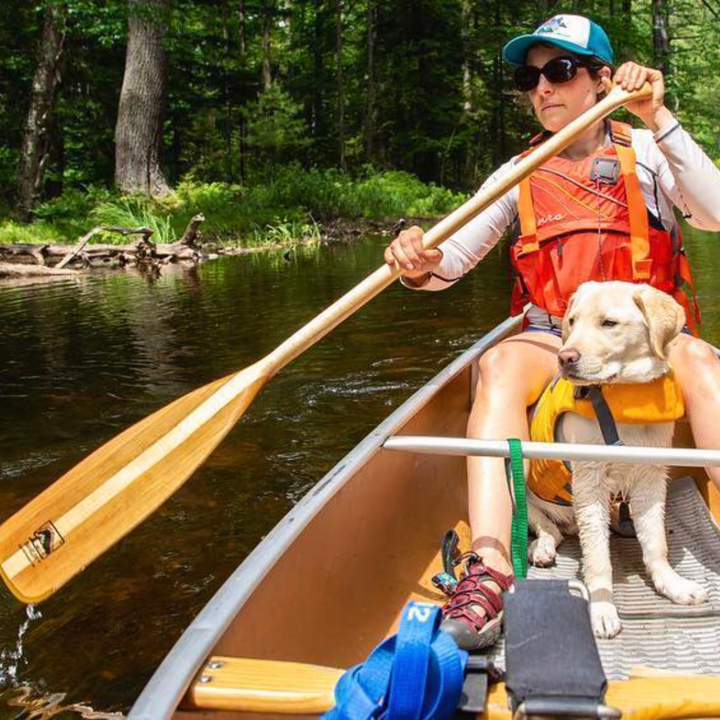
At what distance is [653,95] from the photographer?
258 centimetres

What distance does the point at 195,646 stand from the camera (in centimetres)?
145

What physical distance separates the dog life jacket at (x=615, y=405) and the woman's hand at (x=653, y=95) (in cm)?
82

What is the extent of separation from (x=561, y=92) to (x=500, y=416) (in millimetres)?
1137

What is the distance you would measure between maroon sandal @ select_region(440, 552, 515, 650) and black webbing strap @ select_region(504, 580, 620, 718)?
550 mm

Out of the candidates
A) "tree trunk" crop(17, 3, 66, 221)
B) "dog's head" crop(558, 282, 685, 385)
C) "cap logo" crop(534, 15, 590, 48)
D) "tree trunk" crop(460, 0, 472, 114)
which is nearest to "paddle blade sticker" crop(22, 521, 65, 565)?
"dog's head" crop(558, 282, 685, 385)

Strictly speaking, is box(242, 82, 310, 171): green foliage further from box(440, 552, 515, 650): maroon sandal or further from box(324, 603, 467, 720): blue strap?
box(324, 603, 467, 720): blue strap

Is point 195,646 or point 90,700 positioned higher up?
point 195,646

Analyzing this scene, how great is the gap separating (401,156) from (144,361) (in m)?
23.7

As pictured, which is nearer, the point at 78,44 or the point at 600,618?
the point at 600,618

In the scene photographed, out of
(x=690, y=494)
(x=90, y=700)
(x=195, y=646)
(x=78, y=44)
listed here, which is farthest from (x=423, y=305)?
(x=78, y=44)

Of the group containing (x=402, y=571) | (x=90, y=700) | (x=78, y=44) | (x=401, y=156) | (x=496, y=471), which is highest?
(x=78, y=44)

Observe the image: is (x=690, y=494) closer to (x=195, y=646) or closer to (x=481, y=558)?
(x=481, y=558)

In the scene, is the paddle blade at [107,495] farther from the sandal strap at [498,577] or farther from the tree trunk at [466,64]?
the tree trunk at [466,64]

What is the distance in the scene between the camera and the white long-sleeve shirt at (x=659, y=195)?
2.52m
